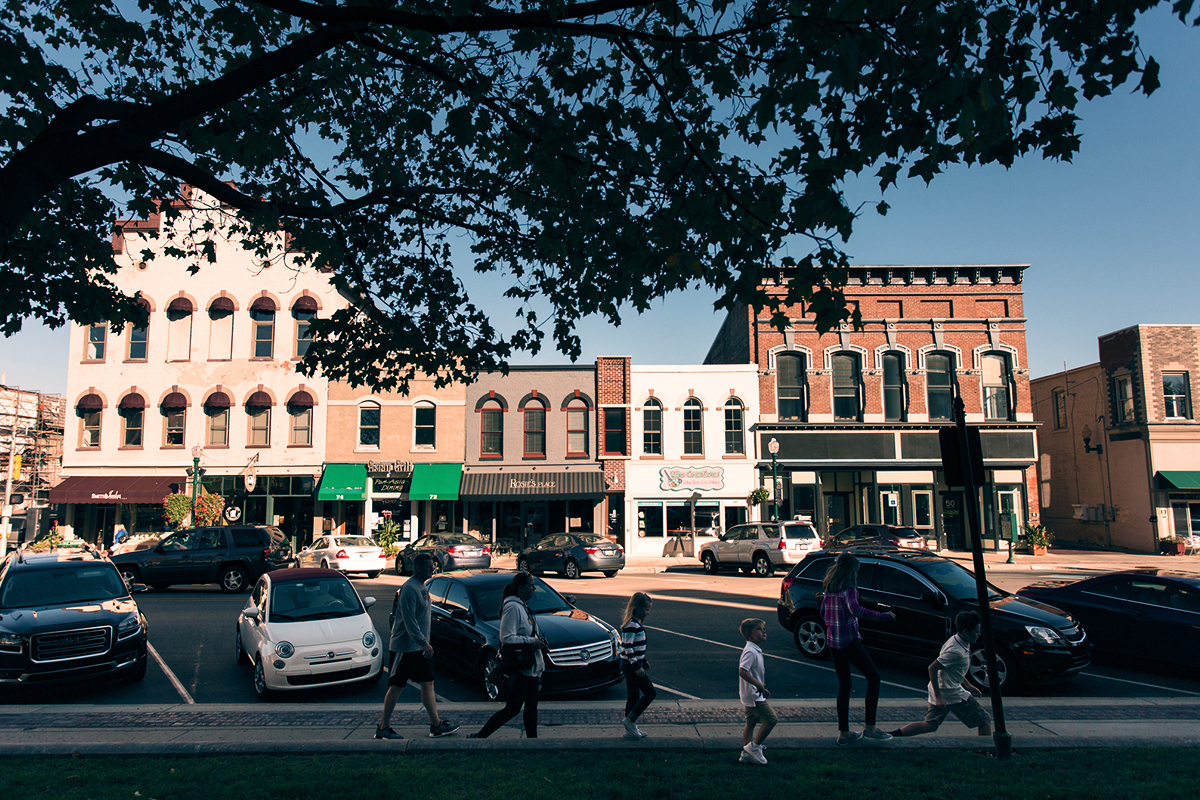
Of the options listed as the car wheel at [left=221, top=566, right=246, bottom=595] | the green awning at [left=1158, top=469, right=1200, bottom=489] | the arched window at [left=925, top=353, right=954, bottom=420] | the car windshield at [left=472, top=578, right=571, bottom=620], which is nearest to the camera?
the car windshield at [left=472, top=578, right=571, bottom=620]

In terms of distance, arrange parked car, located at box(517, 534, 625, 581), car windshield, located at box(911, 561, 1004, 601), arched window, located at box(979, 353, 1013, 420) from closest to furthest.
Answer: car windshield, located at box(911, 561, 1004, 601), parked car, located at box(517, 534, 625, 581), arched window, located at box(979, 353, 1013, 420)

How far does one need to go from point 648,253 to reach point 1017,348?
3134 cm

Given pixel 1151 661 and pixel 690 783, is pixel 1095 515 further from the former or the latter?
pixel 690 783

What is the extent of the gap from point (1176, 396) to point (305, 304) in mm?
38438

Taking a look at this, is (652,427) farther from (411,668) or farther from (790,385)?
(411,668)

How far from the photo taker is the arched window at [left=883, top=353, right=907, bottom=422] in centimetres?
3206

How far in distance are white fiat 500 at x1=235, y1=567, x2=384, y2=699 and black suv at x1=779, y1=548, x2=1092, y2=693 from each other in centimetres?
644

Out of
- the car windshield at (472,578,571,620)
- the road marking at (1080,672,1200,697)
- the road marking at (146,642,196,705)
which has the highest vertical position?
the car windshield at (472,578,571,620)

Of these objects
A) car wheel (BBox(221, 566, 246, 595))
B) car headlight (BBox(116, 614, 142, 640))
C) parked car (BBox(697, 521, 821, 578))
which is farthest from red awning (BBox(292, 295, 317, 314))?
car headlight (BBox(116, 614, 142, 640))

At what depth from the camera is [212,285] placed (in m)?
31.8

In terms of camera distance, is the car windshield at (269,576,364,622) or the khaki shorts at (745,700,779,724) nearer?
the khaki shorts at (745,700,779,724)

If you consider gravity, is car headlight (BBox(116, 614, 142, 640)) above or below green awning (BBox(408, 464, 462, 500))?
below

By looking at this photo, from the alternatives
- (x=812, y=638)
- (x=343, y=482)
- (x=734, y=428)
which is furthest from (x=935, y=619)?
(x=343, y=482)

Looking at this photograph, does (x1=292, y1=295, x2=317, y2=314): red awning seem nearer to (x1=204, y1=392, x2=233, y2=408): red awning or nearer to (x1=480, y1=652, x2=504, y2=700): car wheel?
(x1=204, y1=392, x2=233, y2=408): red awning
